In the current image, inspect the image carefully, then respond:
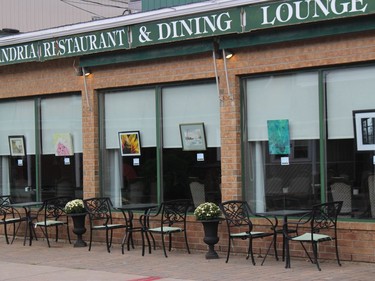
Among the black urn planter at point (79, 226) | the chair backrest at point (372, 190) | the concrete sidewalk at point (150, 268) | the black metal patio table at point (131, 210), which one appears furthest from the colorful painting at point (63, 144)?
the chair backrest at point (372, 190)

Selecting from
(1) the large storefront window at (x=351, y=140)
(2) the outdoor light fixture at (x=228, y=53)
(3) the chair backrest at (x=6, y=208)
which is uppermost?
(2) the outdoor light fixture at (x=228, y=53)

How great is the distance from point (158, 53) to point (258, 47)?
204cm

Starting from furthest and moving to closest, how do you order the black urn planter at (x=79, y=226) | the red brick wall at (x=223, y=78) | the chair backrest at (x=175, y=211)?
the black urn planter at (x=79, y=226) < the chair backrest at (x=175, y=211) < the red brick wall at (x=223, y=78)

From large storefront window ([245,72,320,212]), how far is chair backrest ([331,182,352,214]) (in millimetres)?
274

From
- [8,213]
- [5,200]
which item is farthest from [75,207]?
[5,200]

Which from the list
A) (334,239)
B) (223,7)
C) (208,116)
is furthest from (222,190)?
(223,7)

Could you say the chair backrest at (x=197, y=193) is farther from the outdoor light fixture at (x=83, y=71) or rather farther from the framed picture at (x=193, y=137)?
the outdoor light fixture at (x=83, y=71)

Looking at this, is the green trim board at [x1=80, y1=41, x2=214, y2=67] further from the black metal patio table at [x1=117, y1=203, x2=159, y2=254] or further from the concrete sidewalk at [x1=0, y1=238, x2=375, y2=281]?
the concrete sidewalk at [x1=0, y1=238, x2=375, y2=281]

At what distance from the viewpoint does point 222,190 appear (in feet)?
39.5

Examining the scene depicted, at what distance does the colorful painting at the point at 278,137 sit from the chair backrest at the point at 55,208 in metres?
4.60

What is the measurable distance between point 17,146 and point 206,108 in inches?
201

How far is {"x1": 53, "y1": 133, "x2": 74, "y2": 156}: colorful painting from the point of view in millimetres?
14484

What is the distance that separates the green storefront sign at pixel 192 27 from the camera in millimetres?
10148

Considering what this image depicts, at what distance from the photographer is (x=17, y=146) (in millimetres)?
15453
